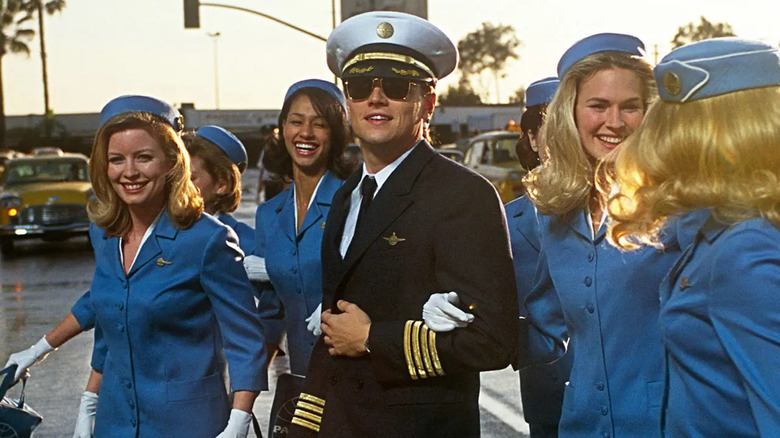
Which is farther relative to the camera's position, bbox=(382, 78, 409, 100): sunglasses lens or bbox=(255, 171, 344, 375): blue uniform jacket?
bbox=(255, 171, 344, 375): blue uniform jacket

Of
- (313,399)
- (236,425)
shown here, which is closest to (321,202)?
(236,425)

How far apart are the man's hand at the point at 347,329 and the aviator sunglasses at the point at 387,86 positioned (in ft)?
1.84

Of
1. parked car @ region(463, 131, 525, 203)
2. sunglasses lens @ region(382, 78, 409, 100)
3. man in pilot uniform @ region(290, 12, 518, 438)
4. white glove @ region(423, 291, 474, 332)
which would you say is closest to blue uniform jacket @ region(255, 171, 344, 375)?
man in pilot uniform @ region(290, 12, 518, 438)

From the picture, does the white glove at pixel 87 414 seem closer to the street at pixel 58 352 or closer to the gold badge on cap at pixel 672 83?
the gold badge on cap at pixel 672 83

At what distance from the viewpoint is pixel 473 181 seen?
298cm

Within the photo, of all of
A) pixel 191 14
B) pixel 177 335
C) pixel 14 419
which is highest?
pixel 191 14

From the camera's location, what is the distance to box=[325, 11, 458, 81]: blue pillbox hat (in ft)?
10.4

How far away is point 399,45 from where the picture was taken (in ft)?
10.4

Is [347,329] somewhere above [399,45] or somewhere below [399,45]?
below

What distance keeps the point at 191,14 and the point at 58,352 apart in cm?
1967

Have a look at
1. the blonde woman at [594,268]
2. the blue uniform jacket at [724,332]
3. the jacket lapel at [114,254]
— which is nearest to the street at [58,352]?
the jacket lapel at [114,254]

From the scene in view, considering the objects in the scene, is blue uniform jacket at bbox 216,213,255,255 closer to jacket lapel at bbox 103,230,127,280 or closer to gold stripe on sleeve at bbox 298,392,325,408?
jacket lapel at bbox 103,230,127,280

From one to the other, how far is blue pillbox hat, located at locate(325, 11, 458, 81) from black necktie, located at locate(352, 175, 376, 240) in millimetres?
290

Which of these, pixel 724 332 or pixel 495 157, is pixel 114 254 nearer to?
pixel 724 332
